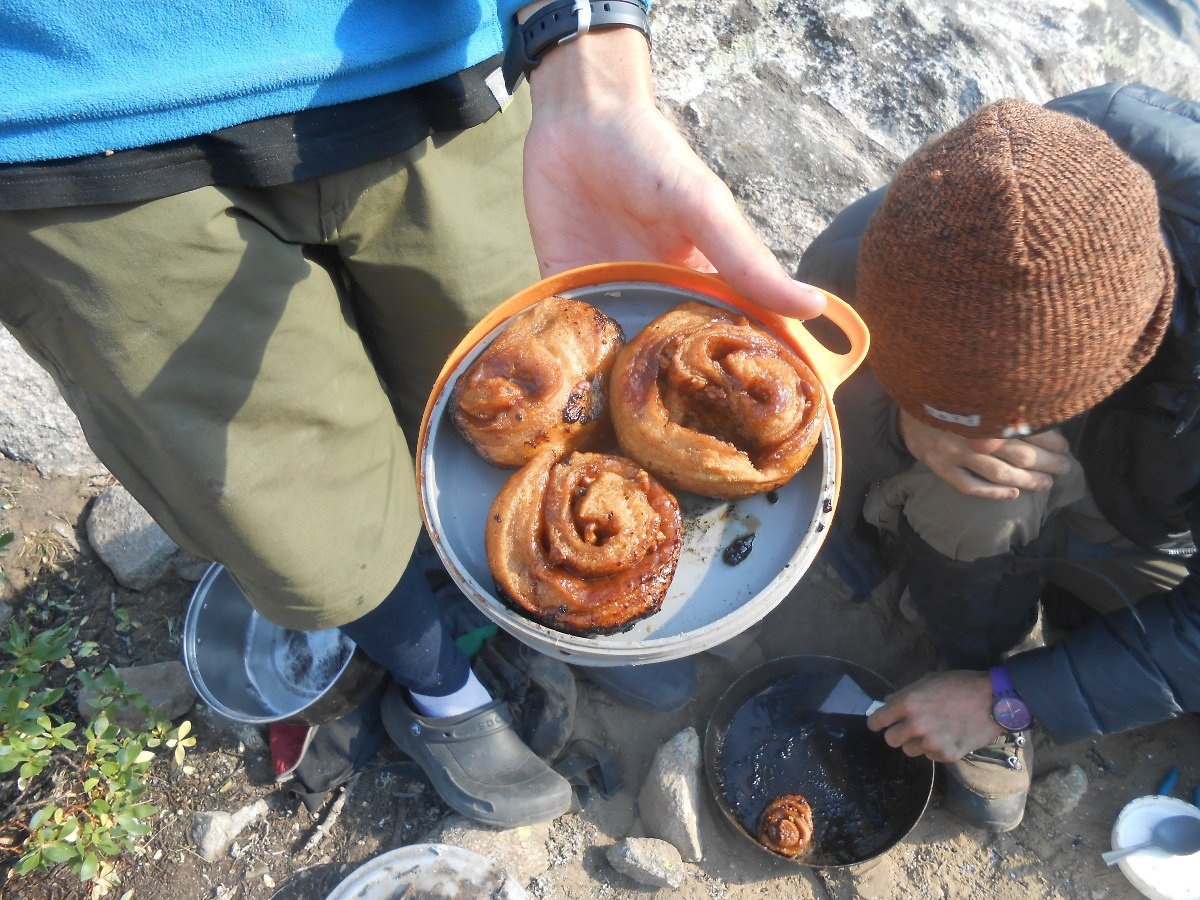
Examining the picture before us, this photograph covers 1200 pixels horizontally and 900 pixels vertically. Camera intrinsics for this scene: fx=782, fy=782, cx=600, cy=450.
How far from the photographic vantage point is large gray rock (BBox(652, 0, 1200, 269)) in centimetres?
445

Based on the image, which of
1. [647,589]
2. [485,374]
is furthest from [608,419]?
[647,589]

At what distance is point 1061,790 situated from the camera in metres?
3.62

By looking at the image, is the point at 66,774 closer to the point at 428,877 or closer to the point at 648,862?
the point at 428,877

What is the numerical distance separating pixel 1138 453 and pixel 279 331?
2963 millimetres

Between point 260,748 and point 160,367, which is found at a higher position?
point 160,367

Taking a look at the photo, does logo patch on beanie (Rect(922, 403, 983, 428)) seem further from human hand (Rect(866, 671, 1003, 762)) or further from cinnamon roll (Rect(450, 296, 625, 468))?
human hand (Rect(866, 671, 1003, 762))

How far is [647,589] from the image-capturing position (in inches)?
75.0

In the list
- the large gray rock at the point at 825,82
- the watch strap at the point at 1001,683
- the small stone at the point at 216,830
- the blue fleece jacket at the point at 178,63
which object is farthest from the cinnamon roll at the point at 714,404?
the small stone at the point at 216,830

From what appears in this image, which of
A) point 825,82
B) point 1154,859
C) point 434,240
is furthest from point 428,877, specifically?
point 825,82

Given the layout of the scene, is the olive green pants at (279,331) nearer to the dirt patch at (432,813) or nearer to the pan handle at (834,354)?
the pan handle at (834,354)

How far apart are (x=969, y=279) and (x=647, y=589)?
1.13 metres

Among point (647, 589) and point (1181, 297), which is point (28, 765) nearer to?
point (647, 589)

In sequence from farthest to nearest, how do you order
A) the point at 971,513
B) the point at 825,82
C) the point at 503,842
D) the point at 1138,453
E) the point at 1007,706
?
1. the point at 825,82
2. the point at 503,842
3. the point at 1007,706
4. the point at 971,513
5. the point at 1138,453

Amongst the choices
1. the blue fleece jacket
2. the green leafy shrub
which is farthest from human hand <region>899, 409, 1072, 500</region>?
the green leafy shrub
